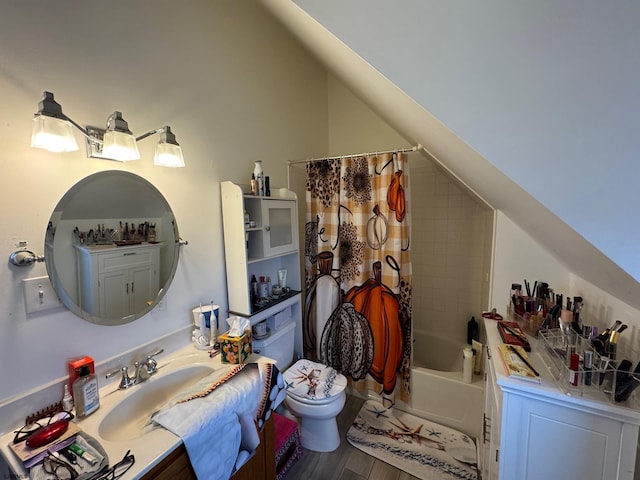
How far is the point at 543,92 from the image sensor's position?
67 centimetres

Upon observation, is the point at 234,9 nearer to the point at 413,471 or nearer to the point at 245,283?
the point at 245,283

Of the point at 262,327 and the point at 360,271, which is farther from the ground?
the point at 360,271

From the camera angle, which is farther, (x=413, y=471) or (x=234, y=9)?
(x=234, y=9)

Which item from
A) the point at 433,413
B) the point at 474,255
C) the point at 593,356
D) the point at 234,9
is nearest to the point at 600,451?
the point at 593,356

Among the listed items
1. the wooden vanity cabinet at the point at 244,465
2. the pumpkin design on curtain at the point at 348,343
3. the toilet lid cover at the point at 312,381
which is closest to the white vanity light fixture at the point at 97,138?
the wooden vanity cabinet at the point at 244,465

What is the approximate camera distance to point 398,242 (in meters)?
1.89

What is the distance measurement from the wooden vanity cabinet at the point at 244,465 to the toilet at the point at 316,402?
0.38 m

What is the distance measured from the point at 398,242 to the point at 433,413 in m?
1.30

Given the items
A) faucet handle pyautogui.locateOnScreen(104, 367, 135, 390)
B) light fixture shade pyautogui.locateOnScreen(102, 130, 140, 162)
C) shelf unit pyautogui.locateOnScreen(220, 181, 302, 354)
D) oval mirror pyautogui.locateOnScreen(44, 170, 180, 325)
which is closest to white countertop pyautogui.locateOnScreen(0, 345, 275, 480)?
faucet handle pyautogui.locateOnScreen(104, 367, 135, 390)

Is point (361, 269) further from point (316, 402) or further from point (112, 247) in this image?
point (112, 247)

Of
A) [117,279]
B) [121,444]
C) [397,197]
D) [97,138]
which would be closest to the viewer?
[121,444]

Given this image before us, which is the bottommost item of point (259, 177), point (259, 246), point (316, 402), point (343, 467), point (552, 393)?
point (343, 467)

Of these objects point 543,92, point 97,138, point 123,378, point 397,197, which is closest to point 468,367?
point 397,197

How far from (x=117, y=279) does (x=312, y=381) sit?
1.28 meters
